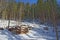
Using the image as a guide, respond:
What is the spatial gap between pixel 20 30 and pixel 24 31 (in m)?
0.30

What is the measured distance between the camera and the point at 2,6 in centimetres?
1047

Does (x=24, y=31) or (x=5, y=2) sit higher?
(x=5, y=2)

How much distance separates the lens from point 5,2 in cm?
1045

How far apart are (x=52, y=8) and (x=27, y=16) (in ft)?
83.3

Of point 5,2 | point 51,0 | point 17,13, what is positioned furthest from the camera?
point 17,13

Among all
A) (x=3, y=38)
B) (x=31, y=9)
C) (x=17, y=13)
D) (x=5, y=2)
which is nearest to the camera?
(x=3, y=38)

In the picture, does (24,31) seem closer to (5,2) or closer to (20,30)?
(20,30)

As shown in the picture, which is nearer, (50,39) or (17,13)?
(50,39)

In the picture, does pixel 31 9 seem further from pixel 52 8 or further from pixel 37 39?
pixel 52 8

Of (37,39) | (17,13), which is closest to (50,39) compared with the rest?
(37,39)

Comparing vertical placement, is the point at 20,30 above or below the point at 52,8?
below

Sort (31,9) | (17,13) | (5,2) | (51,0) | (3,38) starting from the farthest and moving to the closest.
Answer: (31,9) < (17,13) < (5,2) < (3,38) < (51,0)

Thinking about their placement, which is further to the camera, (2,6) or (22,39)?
(2,6)

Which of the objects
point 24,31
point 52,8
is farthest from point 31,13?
point 52,8
